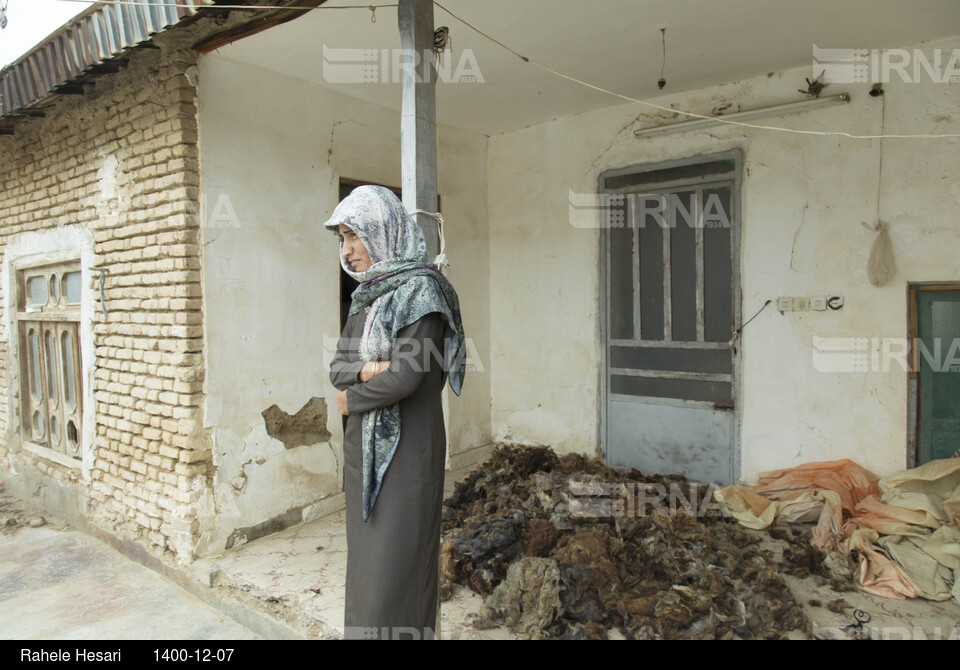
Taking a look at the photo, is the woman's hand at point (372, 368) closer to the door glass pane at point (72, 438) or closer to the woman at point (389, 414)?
the woman at point (389, 414)

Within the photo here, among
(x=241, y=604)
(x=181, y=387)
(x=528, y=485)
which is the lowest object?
(x=241, y=604)

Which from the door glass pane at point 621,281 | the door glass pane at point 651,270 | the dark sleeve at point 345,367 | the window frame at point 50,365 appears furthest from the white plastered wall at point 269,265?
the door glass pane at point 651,270

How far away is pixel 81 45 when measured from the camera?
355cm

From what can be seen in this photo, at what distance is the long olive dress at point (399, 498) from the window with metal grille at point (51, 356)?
3637 millimetres

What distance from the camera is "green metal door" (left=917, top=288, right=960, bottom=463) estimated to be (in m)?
3.98

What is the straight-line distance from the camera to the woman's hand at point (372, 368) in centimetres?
228

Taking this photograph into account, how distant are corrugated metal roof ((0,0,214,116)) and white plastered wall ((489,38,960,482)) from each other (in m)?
3.54

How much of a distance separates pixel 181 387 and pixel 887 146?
5015 mm

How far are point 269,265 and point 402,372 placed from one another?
235 cm

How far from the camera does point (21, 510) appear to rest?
520 centimetres

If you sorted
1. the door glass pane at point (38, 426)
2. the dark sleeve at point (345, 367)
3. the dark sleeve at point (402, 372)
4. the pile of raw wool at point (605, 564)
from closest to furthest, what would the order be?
the dark sleeve at point (402, 372), the dark sleeve at point (345, 367), the pile of raw wool at point (605, 564), the door glass pane at point (38, 426)
